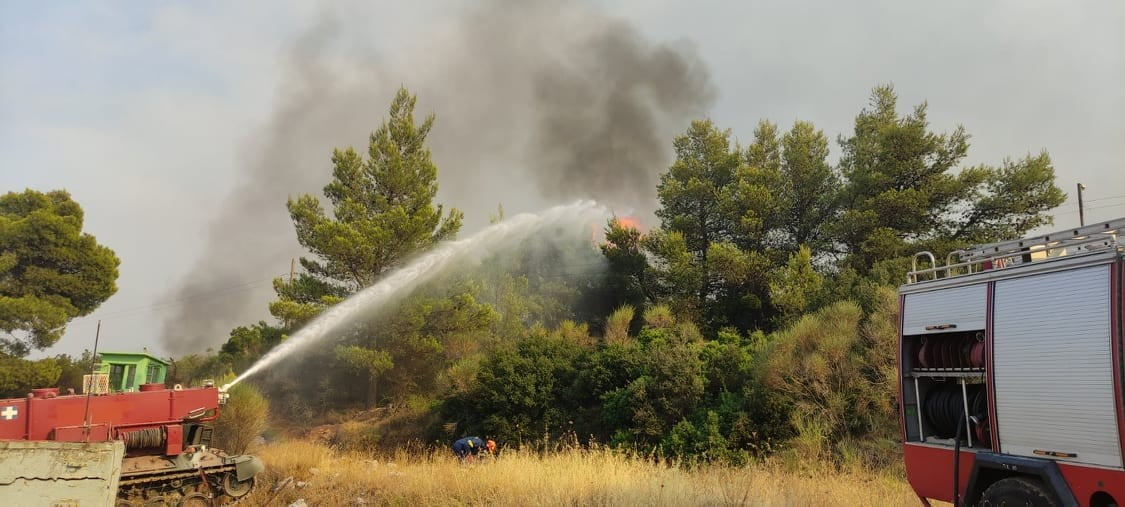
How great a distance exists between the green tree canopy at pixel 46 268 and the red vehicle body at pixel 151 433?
23.1 m

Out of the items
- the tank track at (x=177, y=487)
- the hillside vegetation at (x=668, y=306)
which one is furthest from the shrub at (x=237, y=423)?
the tank track at (x=177, y=487)

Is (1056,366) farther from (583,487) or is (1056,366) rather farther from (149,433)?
(149,433)

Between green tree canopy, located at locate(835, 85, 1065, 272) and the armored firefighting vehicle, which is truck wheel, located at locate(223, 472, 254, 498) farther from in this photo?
green tree canopy, located at locate(835, 85, 1065, 272)

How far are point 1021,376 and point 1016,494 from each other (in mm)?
1055

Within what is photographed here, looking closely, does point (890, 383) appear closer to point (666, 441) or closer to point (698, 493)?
point (666, 441)

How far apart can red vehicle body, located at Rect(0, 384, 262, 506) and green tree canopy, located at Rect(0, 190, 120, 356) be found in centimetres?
2314

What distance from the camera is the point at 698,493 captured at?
27.7 feet

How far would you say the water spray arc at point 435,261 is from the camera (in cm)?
2422

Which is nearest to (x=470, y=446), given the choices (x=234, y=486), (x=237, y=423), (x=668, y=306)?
(x=234, y=486)

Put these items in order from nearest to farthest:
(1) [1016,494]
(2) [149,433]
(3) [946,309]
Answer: (1) [1016,494] < (3) [946,309] < (2) [149,433]

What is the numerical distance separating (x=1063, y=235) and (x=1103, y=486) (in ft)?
7.94

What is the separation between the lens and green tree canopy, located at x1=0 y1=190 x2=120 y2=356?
30094mm

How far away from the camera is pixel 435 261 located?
29.7 meters

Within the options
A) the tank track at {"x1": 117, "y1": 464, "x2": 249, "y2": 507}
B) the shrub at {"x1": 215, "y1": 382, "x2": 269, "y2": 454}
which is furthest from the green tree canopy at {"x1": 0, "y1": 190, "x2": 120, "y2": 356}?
the tank track at {"x1": 117, "y1": 464, "x2": 249, "y2": 507}
